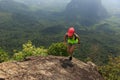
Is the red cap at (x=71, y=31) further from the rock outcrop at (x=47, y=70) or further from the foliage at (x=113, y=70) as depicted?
the foliage at (x=113, y=70)

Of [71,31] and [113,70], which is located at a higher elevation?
[71,31]

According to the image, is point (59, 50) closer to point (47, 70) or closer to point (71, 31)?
point (71, 31)

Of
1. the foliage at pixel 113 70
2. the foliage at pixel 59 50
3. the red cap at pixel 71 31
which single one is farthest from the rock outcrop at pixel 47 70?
the foliage at pixel 59 50

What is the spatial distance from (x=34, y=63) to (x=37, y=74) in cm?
304

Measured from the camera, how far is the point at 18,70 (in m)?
29.0

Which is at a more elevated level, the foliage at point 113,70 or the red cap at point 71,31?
the red cap at point 71,31

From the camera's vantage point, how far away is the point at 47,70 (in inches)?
1190

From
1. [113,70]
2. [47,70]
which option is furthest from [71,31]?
[113,70]

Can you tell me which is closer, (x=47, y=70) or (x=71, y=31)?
(x=47, y=70)

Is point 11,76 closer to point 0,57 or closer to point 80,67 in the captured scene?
point 80,67

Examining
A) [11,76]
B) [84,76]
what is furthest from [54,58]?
[11,76]

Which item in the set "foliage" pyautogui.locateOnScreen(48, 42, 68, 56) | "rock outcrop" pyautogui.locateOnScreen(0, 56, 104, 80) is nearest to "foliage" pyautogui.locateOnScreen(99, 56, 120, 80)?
"foliage" pyautogui.locateOnScreen(48, 42, 68, 56)

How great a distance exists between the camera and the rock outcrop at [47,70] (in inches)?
1103

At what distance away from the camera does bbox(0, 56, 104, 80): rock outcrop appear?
2802 cm
